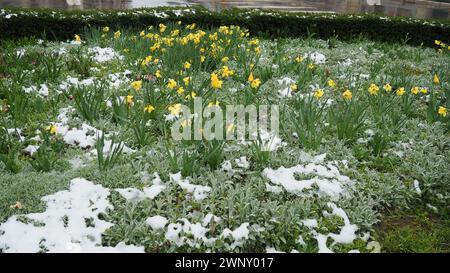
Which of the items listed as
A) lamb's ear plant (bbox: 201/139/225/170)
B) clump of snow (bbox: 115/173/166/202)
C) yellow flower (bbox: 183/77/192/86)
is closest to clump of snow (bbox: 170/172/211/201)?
clump of snow (bbox: 115/173/166/202)

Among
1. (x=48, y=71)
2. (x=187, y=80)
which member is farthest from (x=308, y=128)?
(x=48, y=71)

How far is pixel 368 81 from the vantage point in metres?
5.68

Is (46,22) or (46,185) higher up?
(46,22)

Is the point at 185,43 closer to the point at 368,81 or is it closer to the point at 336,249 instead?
the point at 368,81

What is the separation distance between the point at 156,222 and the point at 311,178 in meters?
1.40

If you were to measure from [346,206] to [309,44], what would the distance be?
5.80 metres

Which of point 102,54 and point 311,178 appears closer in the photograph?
point 311,178

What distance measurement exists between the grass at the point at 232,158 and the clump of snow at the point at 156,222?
0.13 ft

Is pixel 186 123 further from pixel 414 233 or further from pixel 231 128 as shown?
pixel 414 233

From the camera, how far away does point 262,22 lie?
9.37 meters

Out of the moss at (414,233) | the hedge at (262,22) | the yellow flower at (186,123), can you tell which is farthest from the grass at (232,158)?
the hedge at (262,22)
